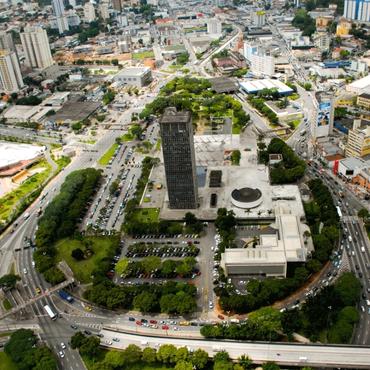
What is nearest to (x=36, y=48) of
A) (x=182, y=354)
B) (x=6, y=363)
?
(x=6, y=363)

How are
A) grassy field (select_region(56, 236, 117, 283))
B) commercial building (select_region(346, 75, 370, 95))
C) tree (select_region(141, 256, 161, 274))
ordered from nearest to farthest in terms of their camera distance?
tree (select_region(141, 256, 161, 274))
grassy field (select_region(56, 236, 117, 283))
commercial building (select_region(346, 75, 370, 95))

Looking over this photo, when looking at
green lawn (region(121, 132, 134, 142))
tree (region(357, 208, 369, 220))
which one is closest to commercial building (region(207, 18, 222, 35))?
green lawn (region(121, 132, 134, 142))

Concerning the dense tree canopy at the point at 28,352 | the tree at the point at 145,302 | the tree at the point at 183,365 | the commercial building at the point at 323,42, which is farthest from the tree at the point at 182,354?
the commercial building at the point at 323,42

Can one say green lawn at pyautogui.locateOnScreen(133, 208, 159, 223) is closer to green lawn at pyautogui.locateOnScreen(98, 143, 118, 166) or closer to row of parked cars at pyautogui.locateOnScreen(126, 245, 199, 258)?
row of parked cars at pyautogui.locateOnScreen(126, 245, 199, 258)

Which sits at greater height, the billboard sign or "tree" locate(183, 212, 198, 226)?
the billboard sign

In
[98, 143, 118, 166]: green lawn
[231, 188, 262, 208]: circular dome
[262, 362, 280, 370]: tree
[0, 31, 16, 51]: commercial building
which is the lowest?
[262, 362, 280, 370]: tree

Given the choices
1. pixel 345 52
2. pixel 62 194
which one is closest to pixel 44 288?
pixel 62 194

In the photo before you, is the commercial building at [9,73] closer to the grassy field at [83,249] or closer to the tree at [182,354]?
the grassy field at [83,249]

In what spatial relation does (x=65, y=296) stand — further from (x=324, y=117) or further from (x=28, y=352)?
(x=324, y=117)
